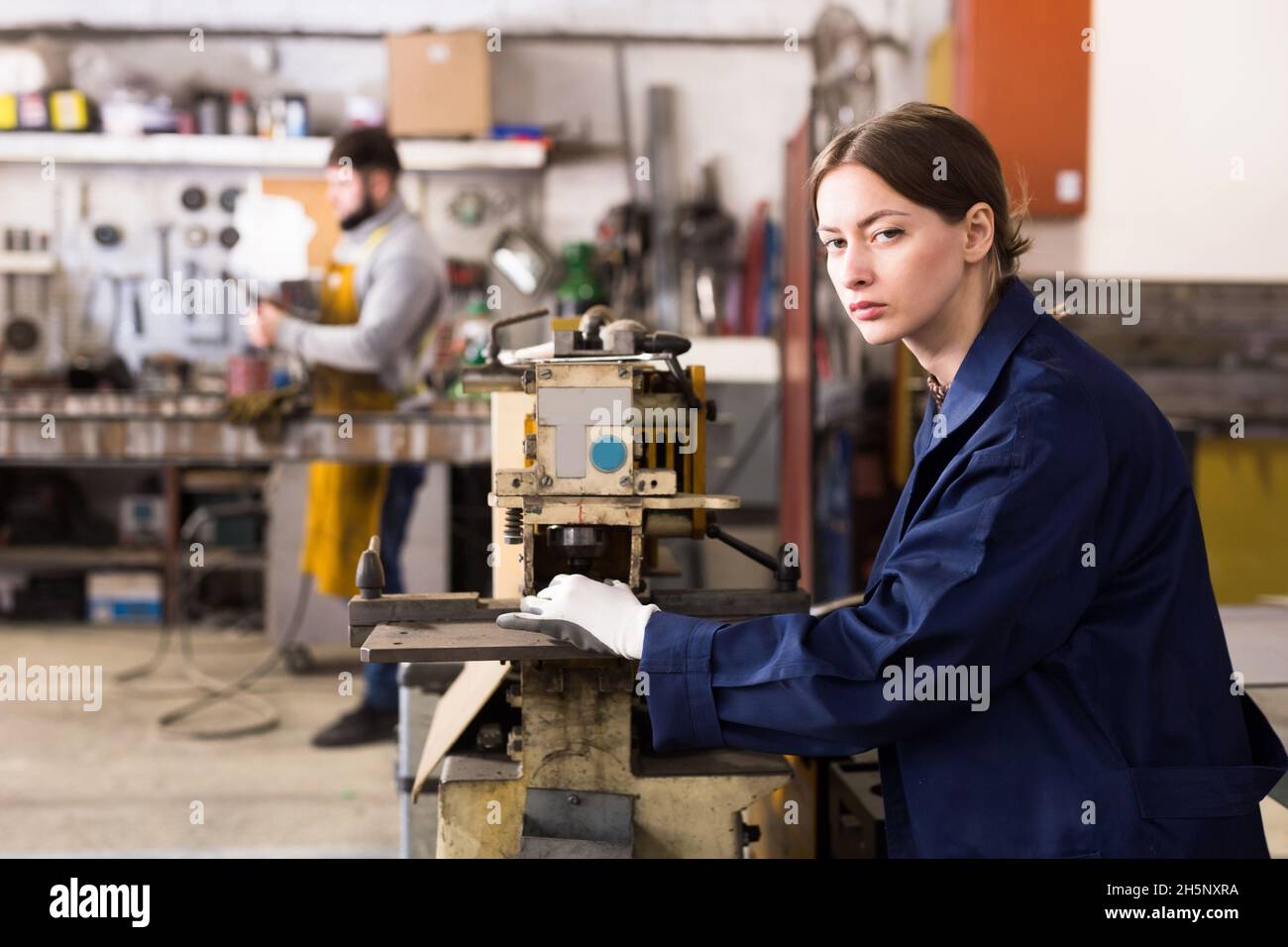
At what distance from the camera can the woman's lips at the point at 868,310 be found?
116cm

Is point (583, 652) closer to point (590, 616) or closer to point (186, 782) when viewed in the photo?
point (590, 616)

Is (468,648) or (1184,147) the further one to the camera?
(1184,147)

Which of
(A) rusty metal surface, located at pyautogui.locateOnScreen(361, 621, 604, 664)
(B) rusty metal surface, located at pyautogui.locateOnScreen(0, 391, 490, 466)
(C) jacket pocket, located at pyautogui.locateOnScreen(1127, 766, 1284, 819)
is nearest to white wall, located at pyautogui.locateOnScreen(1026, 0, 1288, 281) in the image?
(B) rusty metal surface, located at pyautogui.locateOnScreen(0, 391, 490, 466)

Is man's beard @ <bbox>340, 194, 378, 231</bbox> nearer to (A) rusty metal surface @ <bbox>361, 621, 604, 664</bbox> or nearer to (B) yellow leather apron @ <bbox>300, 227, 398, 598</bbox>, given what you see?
(B) yellow leather apron @ <bbox>300, 227, 398, 598</bbox>

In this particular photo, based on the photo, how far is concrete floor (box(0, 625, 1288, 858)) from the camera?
256 centimetres

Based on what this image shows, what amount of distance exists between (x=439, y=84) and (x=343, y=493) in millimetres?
2303

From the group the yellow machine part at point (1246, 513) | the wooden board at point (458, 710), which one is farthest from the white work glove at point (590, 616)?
the yellow machine part at point (1246, 513)

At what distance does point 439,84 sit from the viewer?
4.83 metres

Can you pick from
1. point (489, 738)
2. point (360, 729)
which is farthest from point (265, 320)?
point (489, 738)

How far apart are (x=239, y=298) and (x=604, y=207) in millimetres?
1632

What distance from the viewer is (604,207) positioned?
5312 millimetres

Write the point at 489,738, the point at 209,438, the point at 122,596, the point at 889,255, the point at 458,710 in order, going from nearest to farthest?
the point at 889,255
the point at 489,738
the point at 458,710
the point at 209,438
the point at 122,596
